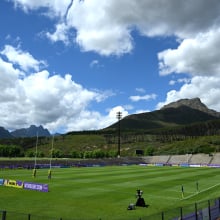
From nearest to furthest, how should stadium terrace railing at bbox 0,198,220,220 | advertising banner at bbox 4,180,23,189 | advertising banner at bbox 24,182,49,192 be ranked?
stadium terrace railing at bbox 0,198,220,220 → advertising banner at bbox 24,182,49,192 → advertising banner at bbox 4,180,23,189

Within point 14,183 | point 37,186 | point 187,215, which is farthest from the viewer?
point 14,183

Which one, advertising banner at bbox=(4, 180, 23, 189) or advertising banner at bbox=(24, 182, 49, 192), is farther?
advertising banner at bbox=(4, 180, 23, 189)

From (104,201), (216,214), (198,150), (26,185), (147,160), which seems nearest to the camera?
(216,214)

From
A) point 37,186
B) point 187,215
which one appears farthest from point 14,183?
point 187,215

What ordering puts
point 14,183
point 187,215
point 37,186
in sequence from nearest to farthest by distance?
1. point 187,215
2. point 37,186
3. point 14,183

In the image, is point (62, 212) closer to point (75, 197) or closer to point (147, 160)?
point (75, 197)

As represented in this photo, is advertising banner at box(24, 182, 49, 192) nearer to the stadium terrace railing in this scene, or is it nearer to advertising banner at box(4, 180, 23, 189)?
advertising banner at box(4, 180, 23, 189)

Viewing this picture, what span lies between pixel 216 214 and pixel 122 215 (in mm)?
8469

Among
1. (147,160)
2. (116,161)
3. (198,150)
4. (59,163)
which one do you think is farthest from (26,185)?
(198,150)

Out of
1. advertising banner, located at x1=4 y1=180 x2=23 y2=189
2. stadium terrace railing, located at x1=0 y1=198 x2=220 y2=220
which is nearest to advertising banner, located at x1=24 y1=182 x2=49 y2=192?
advertising banner, located at x1=4 y1=180 x2=23 y2=189

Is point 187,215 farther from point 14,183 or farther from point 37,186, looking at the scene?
point 14,183

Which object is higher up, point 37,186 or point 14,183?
point 14,183

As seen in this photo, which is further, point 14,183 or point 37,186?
point 14,183

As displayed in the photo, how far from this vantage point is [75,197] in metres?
38.0
